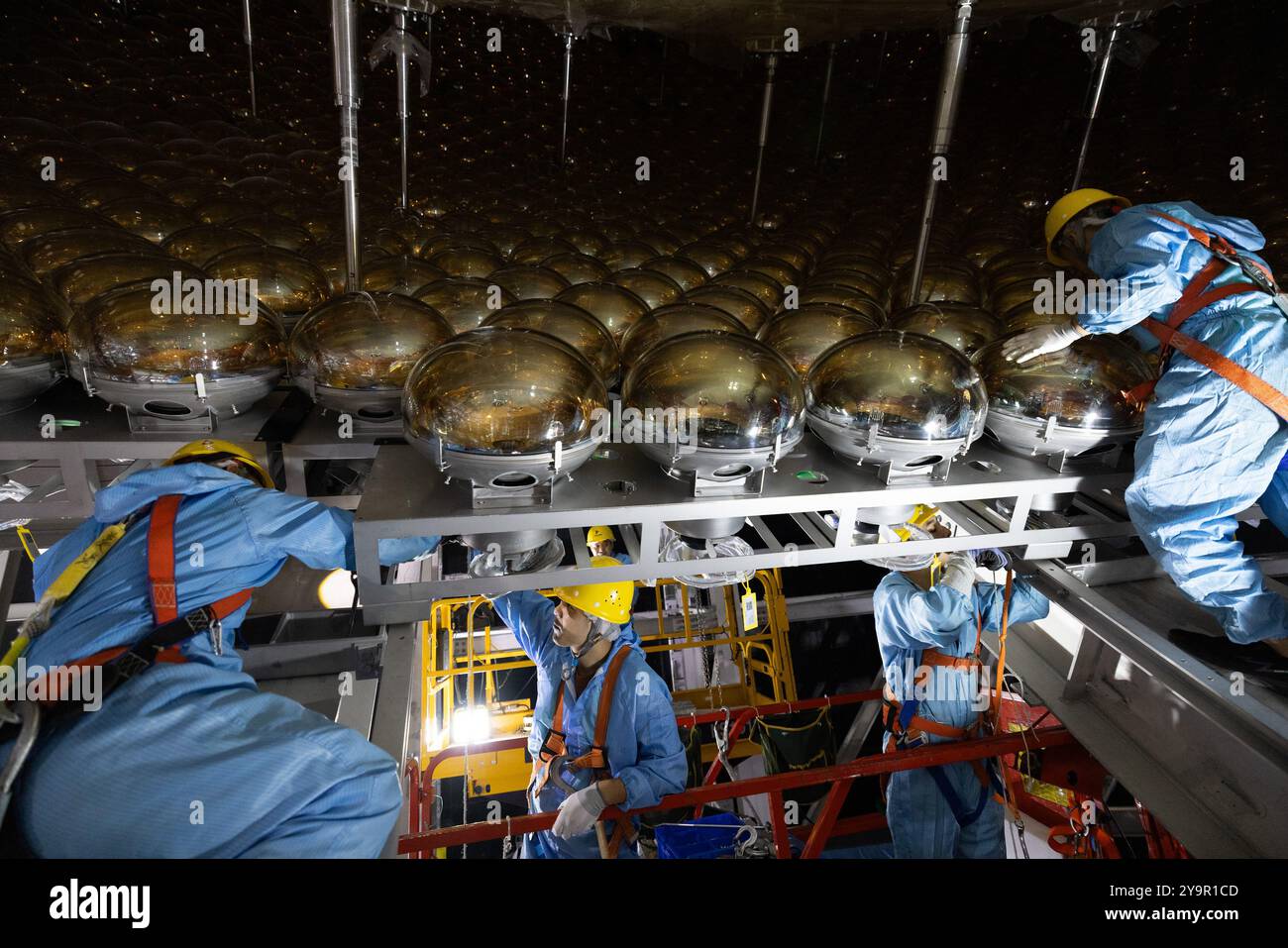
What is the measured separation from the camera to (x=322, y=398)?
77.3 inches

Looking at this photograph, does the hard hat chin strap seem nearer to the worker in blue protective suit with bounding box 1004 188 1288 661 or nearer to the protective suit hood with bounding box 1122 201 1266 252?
the worker in blue protective suit with bounding box 1004 188 1288 661

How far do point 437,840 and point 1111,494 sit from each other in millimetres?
2457

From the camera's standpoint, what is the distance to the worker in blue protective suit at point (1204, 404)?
189 cm

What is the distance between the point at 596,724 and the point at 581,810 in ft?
0.99

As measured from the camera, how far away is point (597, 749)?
8.66ft

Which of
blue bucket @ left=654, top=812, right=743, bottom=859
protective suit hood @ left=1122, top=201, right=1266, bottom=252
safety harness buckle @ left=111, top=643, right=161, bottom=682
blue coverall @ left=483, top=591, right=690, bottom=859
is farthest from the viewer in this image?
blue bucket @ left=654, top=812, right=743, bottom=859

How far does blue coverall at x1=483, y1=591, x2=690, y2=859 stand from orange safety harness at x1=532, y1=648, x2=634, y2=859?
0.02 metres

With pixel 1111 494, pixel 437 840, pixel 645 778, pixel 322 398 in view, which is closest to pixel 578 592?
pixel 645 778

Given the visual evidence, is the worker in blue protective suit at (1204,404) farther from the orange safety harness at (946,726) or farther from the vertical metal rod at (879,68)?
the vertical metal rod at (879,68)

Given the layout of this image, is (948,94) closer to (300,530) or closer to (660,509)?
(660,509)

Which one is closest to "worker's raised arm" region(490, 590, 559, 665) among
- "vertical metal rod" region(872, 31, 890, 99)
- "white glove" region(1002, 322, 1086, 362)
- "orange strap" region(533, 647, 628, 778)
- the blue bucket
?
"orange strap" region(533, 647, 628, 778)

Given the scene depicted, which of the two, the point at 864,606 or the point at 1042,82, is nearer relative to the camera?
the point at 864,606

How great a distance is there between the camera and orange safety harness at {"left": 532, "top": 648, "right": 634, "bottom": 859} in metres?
2.63

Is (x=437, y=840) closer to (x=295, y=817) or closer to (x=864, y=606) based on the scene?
(x=295, y=817)
